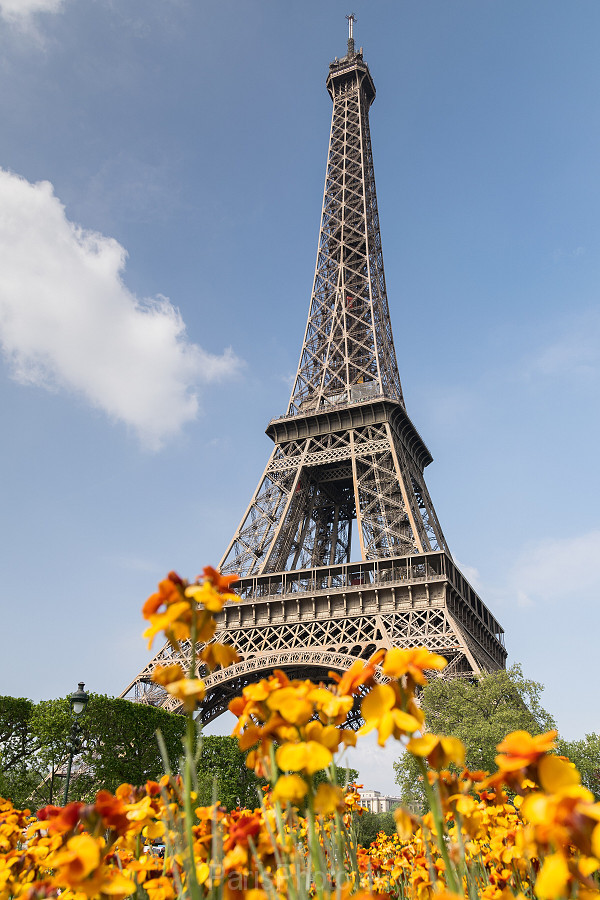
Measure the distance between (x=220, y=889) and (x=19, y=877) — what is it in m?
1.35

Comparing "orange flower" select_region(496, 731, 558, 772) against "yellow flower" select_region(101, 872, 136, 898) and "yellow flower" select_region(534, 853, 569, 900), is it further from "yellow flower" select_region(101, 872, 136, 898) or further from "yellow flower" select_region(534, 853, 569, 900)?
"yellow flower" select_region(101, 872, 136, 898)

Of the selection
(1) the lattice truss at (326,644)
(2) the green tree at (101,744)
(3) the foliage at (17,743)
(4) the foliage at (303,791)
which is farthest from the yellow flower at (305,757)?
A: (1) the lattice truss at (326,644)

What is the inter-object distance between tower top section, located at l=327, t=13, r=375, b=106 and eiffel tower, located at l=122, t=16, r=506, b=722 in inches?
341

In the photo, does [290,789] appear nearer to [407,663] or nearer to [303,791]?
[303,791]

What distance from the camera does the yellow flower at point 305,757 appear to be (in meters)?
1.39

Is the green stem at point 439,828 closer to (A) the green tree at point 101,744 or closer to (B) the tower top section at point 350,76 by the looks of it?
(A) the green tree at point 101,744

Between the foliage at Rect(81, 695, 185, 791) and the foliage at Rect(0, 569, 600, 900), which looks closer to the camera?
the foliage at Rect(0, 569, 600, 900)

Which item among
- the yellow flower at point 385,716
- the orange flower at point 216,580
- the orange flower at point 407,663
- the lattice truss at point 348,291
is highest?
the lattice truss at point 348,291

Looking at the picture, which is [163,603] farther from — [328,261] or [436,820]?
[328,261]

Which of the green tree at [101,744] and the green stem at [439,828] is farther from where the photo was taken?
the green tree at [101,744]

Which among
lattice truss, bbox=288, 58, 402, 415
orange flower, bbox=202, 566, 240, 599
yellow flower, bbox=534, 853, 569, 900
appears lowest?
yellow flower, bbox=534, 853, 569, 900

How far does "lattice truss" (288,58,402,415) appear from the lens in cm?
4012

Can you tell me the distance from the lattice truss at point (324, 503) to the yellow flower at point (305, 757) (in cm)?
2803

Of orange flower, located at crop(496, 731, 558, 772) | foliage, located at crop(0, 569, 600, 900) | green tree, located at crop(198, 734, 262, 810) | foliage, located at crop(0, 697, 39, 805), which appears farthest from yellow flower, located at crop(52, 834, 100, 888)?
green tree, located at crop(198, 734, 262, 810)
